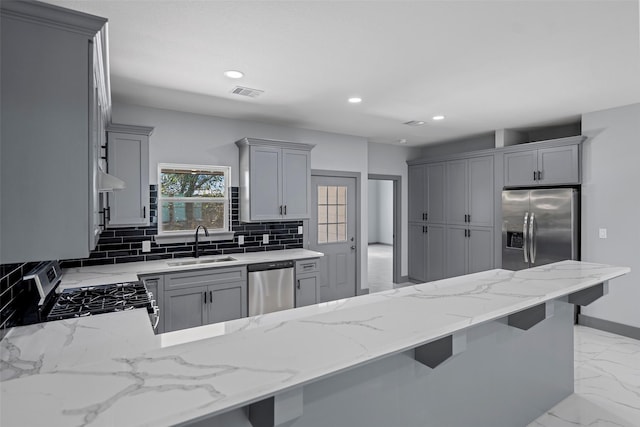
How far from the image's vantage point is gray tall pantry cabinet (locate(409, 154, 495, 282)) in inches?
216

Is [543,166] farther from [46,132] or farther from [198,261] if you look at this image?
[46,132]

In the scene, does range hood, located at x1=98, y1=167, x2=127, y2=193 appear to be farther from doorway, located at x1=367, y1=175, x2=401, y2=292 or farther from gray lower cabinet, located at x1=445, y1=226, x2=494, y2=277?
doorway, located at x1=367, y1=175, x2=401, y2=292

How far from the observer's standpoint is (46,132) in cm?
152

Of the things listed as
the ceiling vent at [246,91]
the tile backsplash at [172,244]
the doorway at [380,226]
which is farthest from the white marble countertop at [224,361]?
the doorway at [380,226]

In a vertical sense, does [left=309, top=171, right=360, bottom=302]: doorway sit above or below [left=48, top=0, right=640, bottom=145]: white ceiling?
below

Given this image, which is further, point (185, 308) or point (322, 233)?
point (322, 233)

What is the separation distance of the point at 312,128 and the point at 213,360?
4.51m

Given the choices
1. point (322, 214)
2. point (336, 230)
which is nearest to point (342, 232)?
point (336, 230)

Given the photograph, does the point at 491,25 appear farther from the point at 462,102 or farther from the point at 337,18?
the point at 462,102

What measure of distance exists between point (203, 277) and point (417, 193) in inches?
169

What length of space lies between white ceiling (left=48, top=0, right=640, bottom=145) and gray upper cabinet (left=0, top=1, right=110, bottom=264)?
55cm

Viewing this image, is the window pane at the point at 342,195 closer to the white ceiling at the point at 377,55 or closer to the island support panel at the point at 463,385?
the white ceiling at the point at 377,55

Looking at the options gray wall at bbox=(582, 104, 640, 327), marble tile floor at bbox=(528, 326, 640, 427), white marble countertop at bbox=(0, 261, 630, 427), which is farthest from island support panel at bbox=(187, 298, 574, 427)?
gray wall at bbox=(582, 104, 640, 327)

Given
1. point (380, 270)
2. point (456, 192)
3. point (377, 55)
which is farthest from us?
point (380, 270)
